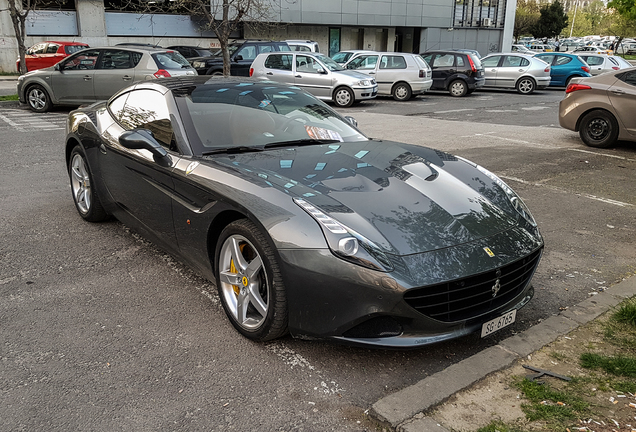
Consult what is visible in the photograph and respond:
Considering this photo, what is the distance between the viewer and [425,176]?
12.7 ft

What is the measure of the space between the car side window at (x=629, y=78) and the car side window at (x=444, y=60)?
11838 mm

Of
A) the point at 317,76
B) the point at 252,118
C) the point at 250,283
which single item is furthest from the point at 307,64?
the point at 250,283

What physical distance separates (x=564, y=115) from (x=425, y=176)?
8115mm

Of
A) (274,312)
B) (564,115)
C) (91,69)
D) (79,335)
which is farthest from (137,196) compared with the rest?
(91,69)

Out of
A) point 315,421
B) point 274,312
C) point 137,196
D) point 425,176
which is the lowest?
point 315,421

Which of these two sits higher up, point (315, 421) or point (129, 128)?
point (129, 128)

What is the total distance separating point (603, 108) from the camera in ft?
33.1

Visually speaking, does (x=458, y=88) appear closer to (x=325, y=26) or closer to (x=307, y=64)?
(x=307, y=64)

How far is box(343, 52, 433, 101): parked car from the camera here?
19156mm

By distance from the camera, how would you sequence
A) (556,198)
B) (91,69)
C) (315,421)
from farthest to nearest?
(91,69), (556,198), (315,421)

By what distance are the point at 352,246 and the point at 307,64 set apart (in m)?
15.2

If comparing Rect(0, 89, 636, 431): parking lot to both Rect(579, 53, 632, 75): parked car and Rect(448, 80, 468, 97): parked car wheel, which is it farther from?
Rect(579, 53, 632, 75): parked car

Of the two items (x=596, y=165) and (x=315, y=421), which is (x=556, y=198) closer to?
(x=596, y=165)

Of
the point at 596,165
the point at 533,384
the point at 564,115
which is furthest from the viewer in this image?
the point at 564,115
